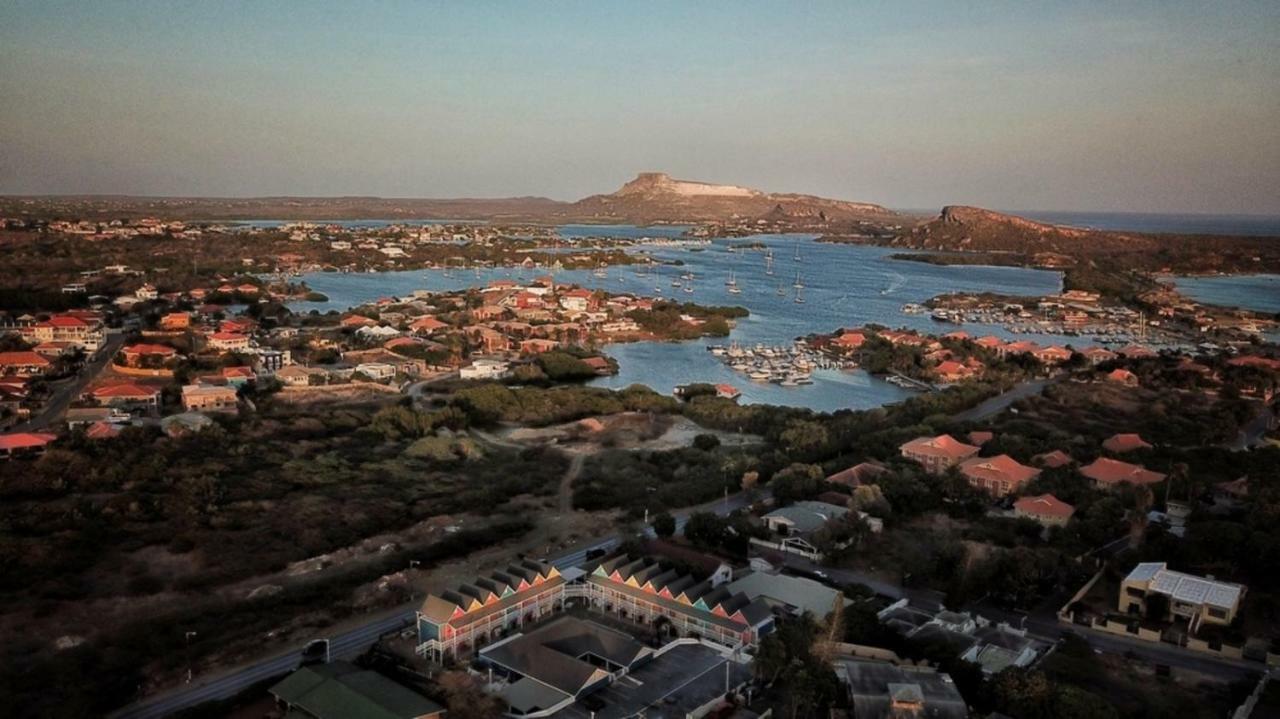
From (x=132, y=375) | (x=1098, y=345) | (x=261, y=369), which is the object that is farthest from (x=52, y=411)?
(x=1098, y=345)

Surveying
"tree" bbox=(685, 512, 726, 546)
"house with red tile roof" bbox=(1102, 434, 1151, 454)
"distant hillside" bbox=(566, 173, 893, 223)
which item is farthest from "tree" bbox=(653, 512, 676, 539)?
"distant hillside" bbox=(566, 173, 893, 223)

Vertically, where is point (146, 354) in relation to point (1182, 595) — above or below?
below

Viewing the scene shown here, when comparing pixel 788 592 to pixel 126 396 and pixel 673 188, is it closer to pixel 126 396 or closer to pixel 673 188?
pixel 126 396

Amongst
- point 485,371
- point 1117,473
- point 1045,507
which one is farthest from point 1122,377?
point 485,371

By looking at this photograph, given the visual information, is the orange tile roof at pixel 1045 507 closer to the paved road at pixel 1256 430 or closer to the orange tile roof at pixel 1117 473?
the orange tile roof at pixel 1117 473

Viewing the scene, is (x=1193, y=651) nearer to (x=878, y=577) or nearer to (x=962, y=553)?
(x=962, y=553)
